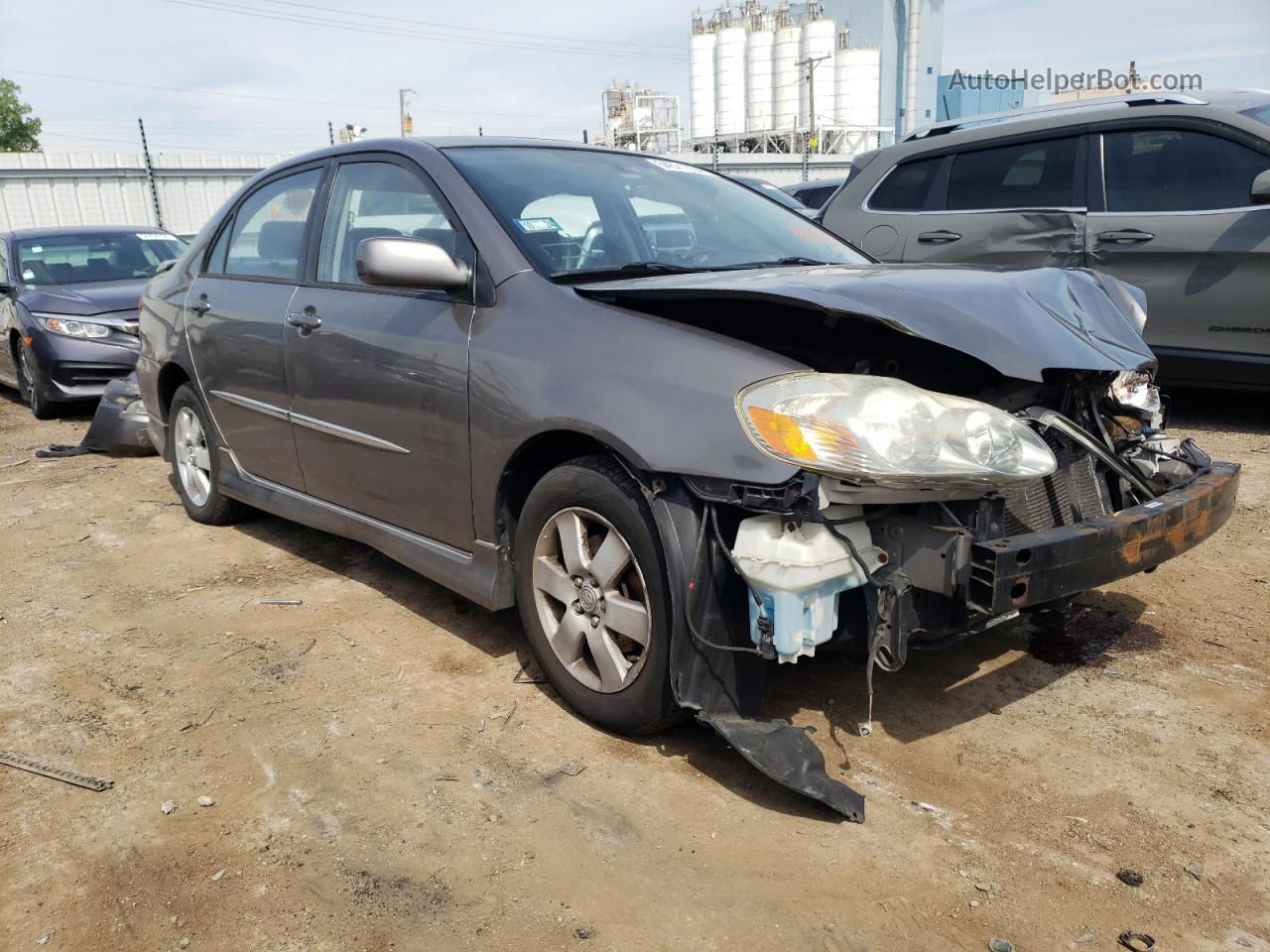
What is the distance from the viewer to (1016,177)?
19.9 ft

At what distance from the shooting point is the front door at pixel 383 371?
312 centimetres

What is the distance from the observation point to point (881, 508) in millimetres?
2396

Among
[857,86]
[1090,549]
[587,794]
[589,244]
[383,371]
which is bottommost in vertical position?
[587,794]

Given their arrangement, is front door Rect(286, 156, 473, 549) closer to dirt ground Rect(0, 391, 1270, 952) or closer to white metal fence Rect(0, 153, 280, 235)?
dirt ground Rect(0, 391, 1270, 952)

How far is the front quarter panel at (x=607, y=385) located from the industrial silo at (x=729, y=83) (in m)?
52.6

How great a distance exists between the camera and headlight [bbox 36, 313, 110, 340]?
26.5 feet

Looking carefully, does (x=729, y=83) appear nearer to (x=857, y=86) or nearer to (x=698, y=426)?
(x=857, y=86)

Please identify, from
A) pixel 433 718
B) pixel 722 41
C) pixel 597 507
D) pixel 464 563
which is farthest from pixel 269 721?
pixel 722 41

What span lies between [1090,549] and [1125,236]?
12.8 feet

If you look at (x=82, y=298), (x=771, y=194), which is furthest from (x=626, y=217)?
(x=82, y=298)

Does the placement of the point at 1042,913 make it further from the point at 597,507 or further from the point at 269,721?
the point at 269,721

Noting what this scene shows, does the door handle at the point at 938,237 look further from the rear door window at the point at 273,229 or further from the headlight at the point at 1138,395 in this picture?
the rear door window at the point at 273,229

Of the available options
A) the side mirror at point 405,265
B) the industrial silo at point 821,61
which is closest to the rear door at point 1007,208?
the side mirror at point 405,265

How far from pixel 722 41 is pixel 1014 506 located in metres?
54.5
